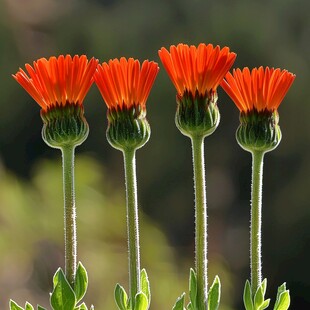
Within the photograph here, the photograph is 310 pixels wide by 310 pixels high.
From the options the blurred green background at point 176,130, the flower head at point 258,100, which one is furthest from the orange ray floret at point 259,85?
the blurred green background at point 176,130

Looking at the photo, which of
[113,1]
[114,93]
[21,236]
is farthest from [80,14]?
[114,93]

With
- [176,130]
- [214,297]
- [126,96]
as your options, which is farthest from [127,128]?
[176,130]

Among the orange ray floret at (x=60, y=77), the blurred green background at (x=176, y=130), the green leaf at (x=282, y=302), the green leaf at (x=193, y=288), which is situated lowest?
the green leaf at (x=282, y=302)

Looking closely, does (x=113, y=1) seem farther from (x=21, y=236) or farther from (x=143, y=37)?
(x=21, y=236)

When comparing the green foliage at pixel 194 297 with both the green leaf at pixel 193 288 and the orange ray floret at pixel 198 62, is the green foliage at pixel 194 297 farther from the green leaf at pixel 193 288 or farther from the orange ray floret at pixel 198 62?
the orange ray floret at pixel 198 62

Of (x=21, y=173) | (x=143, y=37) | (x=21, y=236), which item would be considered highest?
(x=143, y=37)

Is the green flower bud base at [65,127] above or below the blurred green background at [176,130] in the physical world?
below
